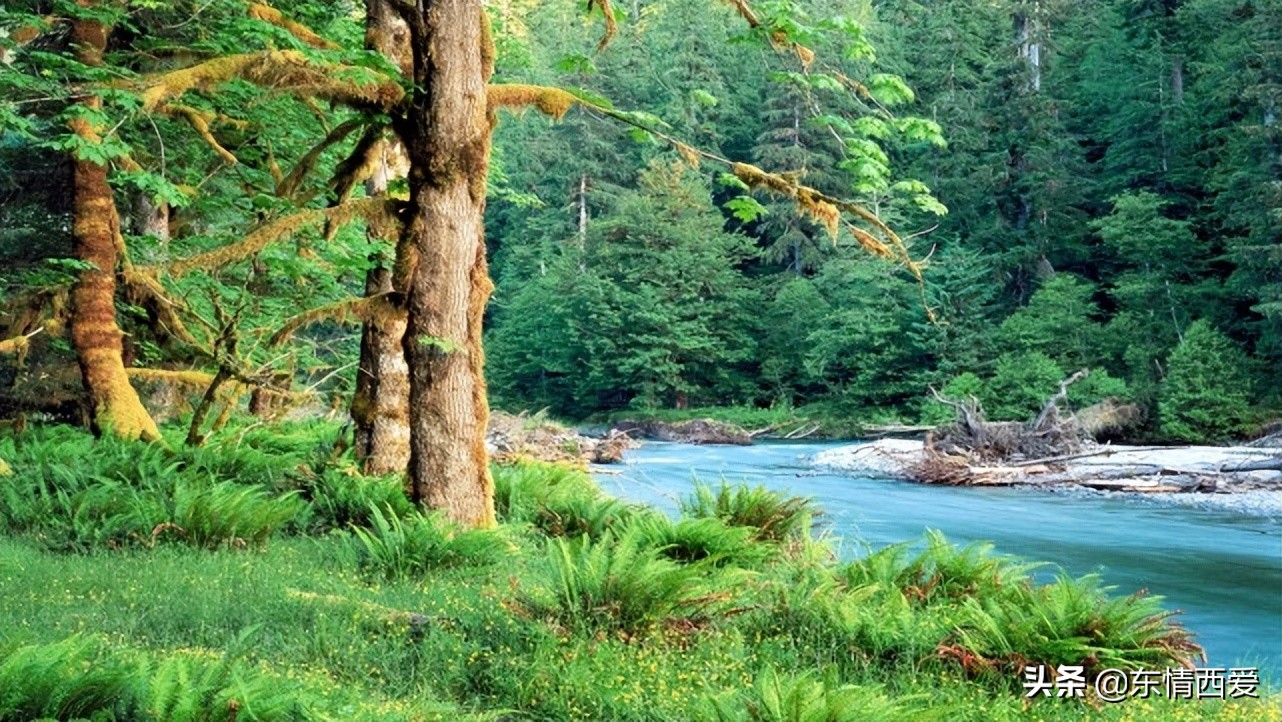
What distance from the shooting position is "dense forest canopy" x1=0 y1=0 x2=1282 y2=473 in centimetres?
1001

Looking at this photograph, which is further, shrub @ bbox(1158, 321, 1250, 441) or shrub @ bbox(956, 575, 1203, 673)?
shrub @ bbox(1158, 321, 1250, 441)

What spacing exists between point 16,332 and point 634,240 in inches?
1580

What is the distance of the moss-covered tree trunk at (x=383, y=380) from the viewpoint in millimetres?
11297

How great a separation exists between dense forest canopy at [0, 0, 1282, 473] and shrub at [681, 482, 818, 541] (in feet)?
8.38

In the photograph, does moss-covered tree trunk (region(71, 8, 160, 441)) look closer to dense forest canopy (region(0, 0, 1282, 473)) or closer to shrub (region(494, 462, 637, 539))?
dense forest canopy (region(0, 0, 1282, 473))

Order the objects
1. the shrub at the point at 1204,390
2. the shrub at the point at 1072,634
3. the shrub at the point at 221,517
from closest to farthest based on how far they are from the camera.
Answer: the shrub at the point at 1072,634 → the shrub at the point at 221,517 → the shrub at the point at 1204,390

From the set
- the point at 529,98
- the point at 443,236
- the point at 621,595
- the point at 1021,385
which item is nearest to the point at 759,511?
the point at 443,236

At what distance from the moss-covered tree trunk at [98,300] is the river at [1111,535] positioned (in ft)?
20.4

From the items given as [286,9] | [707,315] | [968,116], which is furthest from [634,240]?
[286,9]

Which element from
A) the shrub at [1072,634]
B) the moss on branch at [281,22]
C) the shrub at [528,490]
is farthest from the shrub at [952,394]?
the shrub at [1072,634]

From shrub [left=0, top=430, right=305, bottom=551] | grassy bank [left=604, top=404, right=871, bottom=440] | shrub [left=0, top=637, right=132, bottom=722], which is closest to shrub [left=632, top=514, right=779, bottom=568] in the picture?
shrub [left=0, top=430, right=305, bottom=551]

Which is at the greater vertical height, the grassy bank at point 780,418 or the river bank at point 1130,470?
the grassy bank at point 780,418

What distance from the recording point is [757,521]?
36.6 ft

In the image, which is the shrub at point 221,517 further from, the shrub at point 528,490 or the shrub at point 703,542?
the shrub at point 703,542
